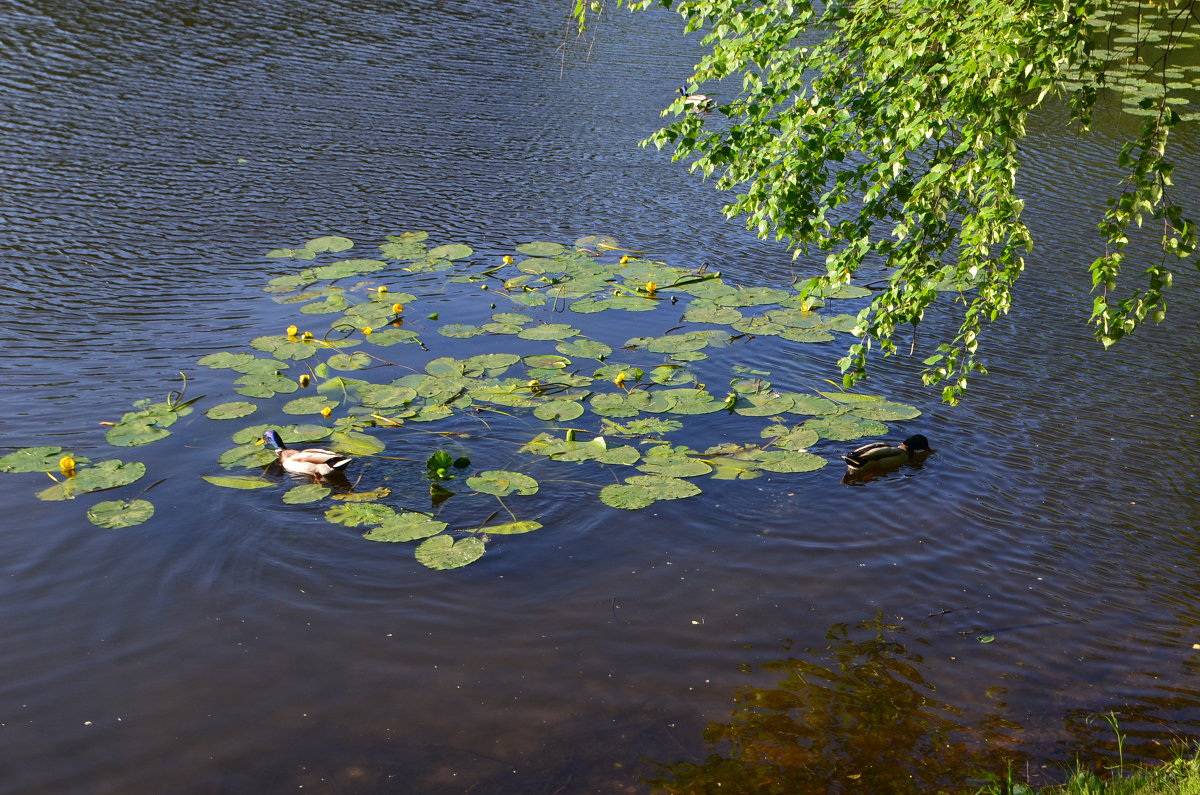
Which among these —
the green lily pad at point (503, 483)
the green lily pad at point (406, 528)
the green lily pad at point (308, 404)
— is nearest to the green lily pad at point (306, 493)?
the green lily pad at point (406, 528)

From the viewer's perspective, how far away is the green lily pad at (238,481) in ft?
25.3

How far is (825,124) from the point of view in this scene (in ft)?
20.9

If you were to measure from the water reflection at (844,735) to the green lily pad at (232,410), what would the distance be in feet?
16.4

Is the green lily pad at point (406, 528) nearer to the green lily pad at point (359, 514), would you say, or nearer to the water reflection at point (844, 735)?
the green lily pad at point (359, 514)

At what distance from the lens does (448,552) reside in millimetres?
7086

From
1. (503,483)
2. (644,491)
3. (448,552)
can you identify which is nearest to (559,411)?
(503,483)

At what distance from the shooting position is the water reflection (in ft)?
17.7

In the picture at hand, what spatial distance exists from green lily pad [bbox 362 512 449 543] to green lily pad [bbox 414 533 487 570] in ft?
0.30

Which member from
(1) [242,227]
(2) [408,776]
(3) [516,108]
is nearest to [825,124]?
(2) [408,776]

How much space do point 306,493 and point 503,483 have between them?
1498mm

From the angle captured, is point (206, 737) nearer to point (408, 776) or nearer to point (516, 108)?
point (408, 776)

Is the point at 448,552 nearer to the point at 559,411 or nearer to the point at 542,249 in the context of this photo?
the point at 559,411

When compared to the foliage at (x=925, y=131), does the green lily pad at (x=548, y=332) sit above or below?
below

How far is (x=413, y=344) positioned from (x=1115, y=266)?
6.80 meters
